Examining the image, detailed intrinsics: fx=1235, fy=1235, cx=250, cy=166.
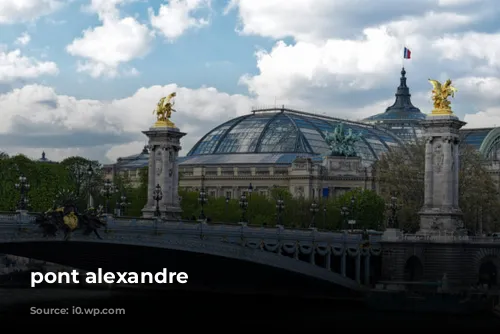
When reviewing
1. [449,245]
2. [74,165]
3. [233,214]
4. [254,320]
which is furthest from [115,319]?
[74,165]

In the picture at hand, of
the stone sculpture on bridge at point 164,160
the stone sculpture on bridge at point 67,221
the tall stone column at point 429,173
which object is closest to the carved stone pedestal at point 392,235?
the tall stone column at point 429,173

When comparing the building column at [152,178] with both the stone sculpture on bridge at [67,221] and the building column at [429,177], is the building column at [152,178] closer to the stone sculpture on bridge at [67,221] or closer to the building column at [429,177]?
the building column at [429,177]

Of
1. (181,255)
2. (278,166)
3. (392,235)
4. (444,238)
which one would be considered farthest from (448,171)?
(278,166)

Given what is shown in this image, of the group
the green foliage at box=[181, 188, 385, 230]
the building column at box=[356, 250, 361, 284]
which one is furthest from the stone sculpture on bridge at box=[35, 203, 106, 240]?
the green foliage at box=[181, 188, 385, 230]

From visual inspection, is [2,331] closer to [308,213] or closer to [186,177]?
[308,213]

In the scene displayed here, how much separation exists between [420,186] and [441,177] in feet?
79.6

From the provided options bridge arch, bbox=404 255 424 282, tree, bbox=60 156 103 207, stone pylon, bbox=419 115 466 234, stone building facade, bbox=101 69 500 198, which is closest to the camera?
bridge arch, bbox=404 255 424 282

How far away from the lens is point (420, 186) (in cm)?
12288

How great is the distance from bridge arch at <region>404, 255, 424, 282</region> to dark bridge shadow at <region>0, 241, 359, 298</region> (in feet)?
19.5

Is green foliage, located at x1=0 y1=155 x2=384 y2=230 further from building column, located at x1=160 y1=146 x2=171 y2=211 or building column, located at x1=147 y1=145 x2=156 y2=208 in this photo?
building column, located at x1=160 y1=146 x2=171 y2=211

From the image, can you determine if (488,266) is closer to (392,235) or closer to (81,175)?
(392,235)

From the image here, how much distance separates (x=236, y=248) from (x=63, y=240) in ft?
47.9

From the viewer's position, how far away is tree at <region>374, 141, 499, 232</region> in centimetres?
11956

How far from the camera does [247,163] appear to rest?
18638cm
